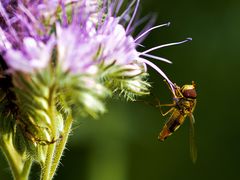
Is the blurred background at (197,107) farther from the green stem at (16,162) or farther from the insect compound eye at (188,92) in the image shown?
the green stem at (16,162)

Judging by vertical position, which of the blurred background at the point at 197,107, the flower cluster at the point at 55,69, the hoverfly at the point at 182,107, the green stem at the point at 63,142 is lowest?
the blurred background at the point at 197,107

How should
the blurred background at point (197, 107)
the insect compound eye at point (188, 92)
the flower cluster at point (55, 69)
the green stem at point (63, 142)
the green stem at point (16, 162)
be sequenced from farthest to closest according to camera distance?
the blurred background at point (197, 107), the insect compound eye at point (188, 92), the green stem at point (16, 162), the green stem at point (63, 142), the flower cluster at point (55, 69)

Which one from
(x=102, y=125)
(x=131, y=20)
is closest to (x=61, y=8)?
(x=131, y=20)

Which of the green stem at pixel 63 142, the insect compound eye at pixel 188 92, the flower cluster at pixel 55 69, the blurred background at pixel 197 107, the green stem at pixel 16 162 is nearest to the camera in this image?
the flower cluster at pixel 55 69

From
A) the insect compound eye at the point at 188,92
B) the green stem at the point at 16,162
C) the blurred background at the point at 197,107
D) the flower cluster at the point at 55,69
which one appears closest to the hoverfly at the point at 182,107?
the insect compound eye at the point at 188,92

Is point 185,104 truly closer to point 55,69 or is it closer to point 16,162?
point 16,162

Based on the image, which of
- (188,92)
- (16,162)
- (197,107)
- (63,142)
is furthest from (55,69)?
(197,107)

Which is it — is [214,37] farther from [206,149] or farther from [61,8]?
[61,8]
